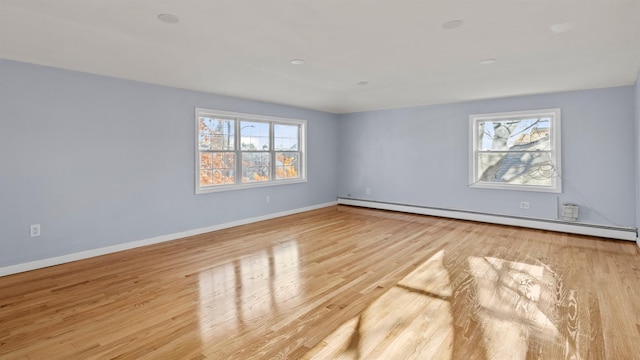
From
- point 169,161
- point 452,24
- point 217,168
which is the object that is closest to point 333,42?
point 452,24

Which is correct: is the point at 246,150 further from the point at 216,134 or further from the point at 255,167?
the point at 216,134

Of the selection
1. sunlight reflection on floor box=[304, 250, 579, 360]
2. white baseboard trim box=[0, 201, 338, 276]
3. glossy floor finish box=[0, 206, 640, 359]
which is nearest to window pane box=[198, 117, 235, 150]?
white baseboard trim box=[0, 201, 338, 276]

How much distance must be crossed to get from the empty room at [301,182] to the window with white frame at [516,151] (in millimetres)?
34

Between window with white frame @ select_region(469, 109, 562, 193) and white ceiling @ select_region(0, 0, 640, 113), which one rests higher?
white ceiling @ select_region(0, 0, 640, 113)

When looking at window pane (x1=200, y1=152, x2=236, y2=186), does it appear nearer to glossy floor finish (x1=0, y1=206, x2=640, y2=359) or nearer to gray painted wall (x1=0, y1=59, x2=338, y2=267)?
gray painted wall (x1=0, y1=59, x2=338, y2=267)

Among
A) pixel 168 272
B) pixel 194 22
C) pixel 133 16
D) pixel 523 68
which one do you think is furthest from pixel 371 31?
pixel 168 272

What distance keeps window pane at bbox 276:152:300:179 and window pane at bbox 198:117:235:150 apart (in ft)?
3.87

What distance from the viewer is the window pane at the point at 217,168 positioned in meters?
5.34

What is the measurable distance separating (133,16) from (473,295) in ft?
11.7

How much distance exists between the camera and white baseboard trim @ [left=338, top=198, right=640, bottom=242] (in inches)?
185

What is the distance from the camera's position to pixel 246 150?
19.6ft

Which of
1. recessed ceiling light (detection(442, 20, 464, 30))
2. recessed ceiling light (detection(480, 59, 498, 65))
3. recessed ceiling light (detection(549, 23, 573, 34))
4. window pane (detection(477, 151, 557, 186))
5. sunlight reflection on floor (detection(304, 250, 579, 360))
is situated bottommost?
sunlight reflection on floor (detection(304, 250, 579, 360))

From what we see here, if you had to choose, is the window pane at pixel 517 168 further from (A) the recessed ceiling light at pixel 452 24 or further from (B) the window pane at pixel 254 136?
(B) the window pane at pixel 254 136

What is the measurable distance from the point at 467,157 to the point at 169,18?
534 cm
